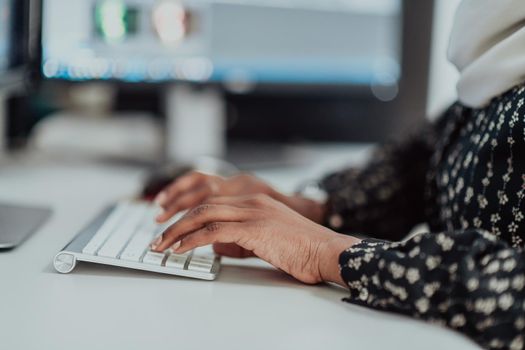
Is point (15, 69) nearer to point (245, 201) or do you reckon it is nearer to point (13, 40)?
point (13, 40)

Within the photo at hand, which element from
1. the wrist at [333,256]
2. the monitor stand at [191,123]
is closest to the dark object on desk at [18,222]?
the wrist at [333,256]

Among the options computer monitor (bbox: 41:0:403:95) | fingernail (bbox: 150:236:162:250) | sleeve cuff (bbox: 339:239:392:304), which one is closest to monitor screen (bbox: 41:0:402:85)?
computer monitor (bbox: 41:0:403:95)

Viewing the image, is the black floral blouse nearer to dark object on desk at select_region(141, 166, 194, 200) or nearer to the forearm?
the forearm

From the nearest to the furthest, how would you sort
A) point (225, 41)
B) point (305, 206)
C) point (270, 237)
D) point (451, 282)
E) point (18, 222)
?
point (451, 282) → point (270, 237) → point (18, 222) → point (305, 206) → point (225, 41)

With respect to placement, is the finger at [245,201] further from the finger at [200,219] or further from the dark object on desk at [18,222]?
the dark object on desk at [18,222]

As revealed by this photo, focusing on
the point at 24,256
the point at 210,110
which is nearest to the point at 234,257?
the point at 24,256

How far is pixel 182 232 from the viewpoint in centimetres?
71

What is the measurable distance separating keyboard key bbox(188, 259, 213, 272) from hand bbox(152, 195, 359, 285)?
0.05 feet

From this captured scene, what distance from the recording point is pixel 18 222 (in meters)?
0.84

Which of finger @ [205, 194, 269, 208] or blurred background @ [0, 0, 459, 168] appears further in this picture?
blurred background @ [0, 0, 459, 168]

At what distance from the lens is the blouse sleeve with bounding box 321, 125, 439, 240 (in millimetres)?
975

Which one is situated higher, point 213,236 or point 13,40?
point 13,40

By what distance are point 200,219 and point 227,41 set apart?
2.19 ft

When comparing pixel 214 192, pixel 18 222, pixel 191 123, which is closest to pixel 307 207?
pixel 214 192
